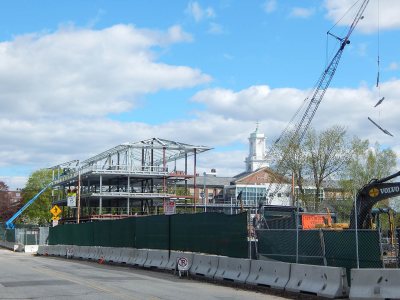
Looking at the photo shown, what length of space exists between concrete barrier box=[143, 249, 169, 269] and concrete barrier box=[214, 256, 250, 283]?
458cm

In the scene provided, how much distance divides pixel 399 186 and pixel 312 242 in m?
4.75

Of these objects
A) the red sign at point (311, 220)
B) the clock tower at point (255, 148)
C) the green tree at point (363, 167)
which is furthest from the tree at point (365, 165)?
the clock tower at point (255, 148)

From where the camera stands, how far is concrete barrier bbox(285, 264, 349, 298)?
47.1 feet

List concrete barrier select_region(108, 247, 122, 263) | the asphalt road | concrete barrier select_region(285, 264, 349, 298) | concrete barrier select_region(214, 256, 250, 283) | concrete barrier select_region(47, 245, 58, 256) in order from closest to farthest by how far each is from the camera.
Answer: concrete barrier select_region(285, 264, 349, 298) < the asphalt road < concrete barrier select_region(214, 256, 250, 283) < concrete barrier select_region(108, 247, 122, 263) < concrete barrier select_region(47, 245, 58, 256)

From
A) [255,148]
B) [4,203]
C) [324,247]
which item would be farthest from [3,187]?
[324,247]

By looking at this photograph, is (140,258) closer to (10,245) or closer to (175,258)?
(175,258)

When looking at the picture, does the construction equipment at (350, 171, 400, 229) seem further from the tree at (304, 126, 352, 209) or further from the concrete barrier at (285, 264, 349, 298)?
the tree at (304, 126, 352, 209)

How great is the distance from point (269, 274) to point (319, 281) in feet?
8.05

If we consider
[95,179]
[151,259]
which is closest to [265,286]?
[151,259]

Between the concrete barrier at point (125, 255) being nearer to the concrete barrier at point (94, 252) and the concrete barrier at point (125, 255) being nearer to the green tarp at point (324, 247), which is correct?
the concrete barrier at point (94, 252)

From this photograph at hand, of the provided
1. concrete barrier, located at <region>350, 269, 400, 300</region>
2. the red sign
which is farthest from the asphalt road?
the red sign

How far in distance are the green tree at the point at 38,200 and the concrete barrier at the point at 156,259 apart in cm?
9159

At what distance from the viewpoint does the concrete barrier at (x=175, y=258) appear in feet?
72.1

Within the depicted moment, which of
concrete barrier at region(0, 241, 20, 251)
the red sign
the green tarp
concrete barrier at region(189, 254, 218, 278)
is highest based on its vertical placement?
the red sign
